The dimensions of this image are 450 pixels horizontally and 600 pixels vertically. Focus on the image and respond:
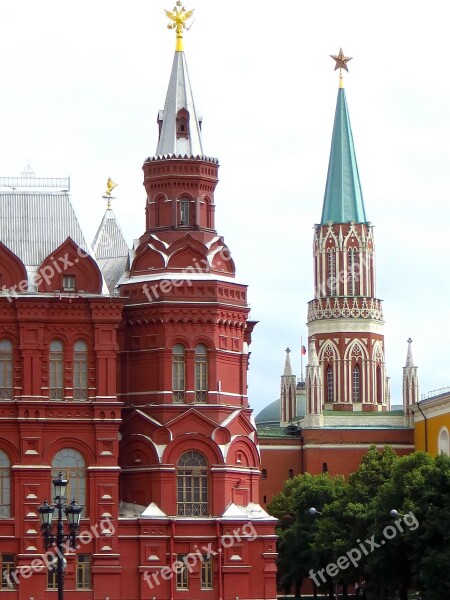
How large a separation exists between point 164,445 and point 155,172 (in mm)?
14337

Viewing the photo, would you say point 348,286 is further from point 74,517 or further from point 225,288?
point 74,517

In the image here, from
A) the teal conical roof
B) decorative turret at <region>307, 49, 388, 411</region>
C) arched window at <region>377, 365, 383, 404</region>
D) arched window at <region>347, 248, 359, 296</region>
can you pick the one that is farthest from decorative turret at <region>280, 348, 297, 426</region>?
the teal conical roof

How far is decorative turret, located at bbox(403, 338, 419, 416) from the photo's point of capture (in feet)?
497

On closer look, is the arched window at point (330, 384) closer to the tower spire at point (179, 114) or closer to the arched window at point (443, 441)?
the arched window at point (443, 441)

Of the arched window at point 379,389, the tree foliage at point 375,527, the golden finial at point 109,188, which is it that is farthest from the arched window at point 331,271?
the golden finial at point 109,188

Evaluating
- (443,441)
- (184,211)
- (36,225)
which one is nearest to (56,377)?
(36,225)

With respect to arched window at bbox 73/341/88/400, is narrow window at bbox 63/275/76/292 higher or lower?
higher

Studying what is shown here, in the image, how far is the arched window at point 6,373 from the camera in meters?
96.9

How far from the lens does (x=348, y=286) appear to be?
15800cm

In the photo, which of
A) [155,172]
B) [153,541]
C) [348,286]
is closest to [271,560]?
[153,541]

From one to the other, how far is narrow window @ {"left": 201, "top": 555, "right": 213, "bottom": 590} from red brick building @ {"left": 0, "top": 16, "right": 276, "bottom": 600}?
0.16ft

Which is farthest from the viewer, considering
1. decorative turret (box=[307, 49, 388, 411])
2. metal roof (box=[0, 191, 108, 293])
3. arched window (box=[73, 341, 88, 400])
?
decorative turret (box=[307, 49, 388, 411])

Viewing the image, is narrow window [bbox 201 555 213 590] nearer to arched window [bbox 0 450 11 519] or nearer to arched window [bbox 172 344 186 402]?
arched window [bbox 172 344 186 402]

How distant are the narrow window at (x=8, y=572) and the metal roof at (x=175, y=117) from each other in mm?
22079
